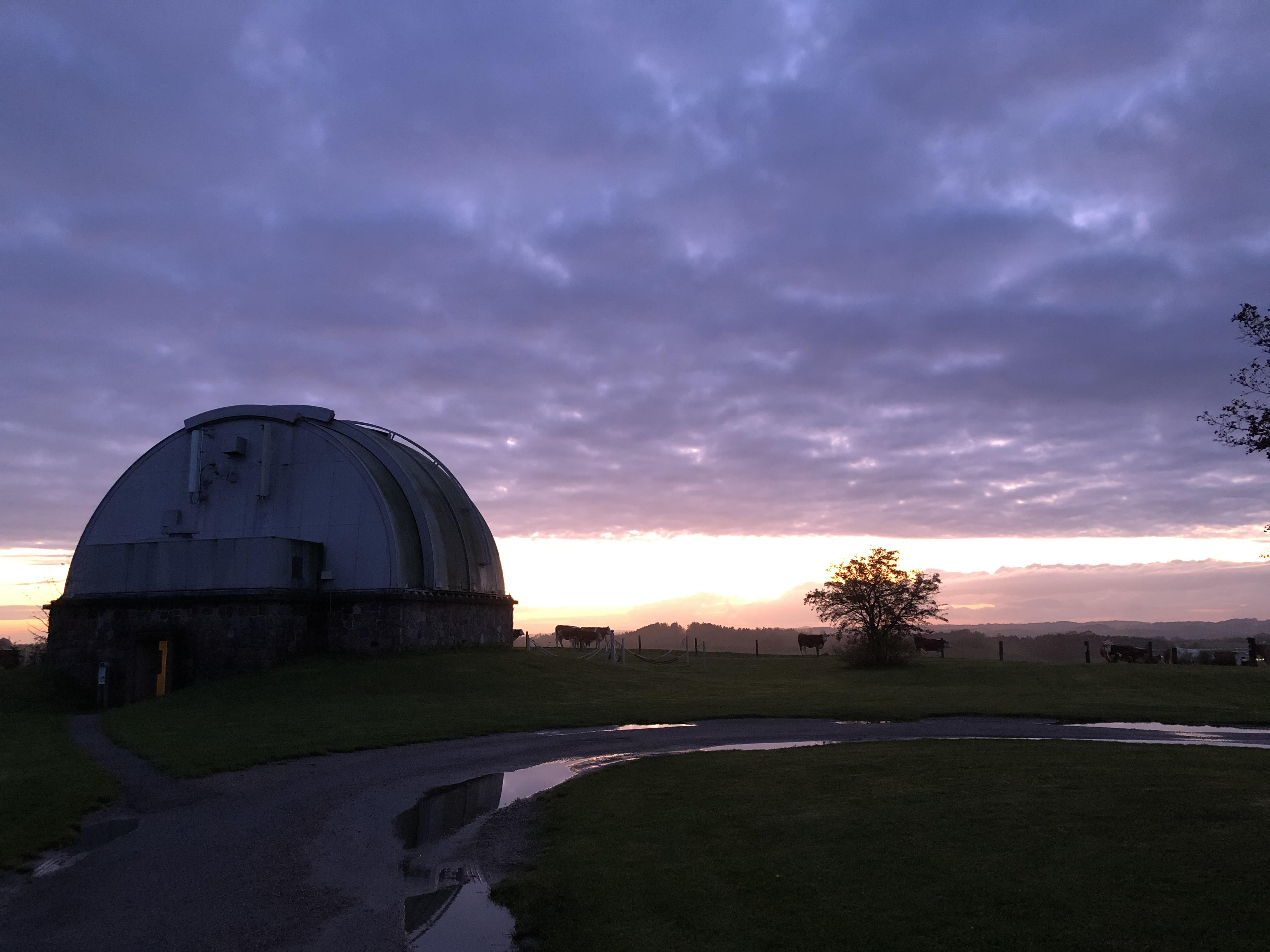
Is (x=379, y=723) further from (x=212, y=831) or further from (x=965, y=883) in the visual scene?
(x=965, y=883)

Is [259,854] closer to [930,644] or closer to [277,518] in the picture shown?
[277,518]

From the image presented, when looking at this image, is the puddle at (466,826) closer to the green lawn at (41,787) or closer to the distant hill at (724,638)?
the green lawn at (41,787)

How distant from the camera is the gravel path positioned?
800cm

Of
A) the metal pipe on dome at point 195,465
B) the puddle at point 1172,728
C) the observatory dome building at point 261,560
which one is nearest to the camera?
the puddle at point 1172,728

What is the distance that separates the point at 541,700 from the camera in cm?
2881

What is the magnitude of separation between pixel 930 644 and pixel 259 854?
5406cm

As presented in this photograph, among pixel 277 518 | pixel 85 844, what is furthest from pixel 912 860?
pixel 277 518

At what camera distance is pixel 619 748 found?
19219 mm

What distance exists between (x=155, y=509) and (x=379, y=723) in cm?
2486

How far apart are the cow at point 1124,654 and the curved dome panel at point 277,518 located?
36634 mm

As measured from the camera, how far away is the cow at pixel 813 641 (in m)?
59.2

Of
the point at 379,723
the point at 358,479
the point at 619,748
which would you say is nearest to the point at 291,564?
the point at 358,479

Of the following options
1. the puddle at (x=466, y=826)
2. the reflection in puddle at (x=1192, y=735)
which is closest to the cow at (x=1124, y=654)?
the reflection in puddle at (x=1192, y=735)

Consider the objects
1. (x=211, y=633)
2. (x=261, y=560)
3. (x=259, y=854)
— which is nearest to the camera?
(x=259, y=854)
